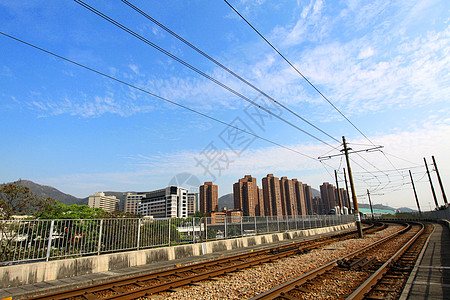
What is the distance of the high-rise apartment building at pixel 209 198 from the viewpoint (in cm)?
16800

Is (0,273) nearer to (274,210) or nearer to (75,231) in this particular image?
(75,231)

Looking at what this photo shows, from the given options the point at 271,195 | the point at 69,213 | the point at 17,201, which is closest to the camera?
the point at 17,201

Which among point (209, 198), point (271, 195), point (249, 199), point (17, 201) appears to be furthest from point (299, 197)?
point (17, 201)

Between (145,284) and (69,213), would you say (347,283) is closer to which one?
(145,284)

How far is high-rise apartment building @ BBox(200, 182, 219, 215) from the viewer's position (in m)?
168

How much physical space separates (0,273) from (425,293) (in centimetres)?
1212

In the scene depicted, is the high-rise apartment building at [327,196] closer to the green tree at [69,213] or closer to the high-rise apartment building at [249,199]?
the high-rise apartment building at [249,199]

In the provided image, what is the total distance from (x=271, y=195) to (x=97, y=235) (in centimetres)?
13288

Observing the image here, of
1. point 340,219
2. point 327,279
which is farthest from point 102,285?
point 340,219

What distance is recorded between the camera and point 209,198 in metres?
170

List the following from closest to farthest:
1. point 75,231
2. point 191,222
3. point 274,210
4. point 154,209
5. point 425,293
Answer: point 425,293 < point 75,231 < point 191,222 < point 274,210 < point 154,209

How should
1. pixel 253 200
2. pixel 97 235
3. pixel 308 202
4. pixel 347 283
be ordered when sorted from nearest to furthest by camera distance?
pixel 347 283 < pixel 97 235 < pixel 253 200 < pixel 308 202

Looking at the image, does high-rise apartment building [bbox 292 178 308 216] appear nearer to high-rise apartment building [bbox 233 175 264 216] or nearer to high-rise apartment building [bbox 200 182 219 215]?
high-rise apartment building [bbox 233 175 264 216]

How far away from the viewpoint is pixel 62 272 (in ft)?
28.4
